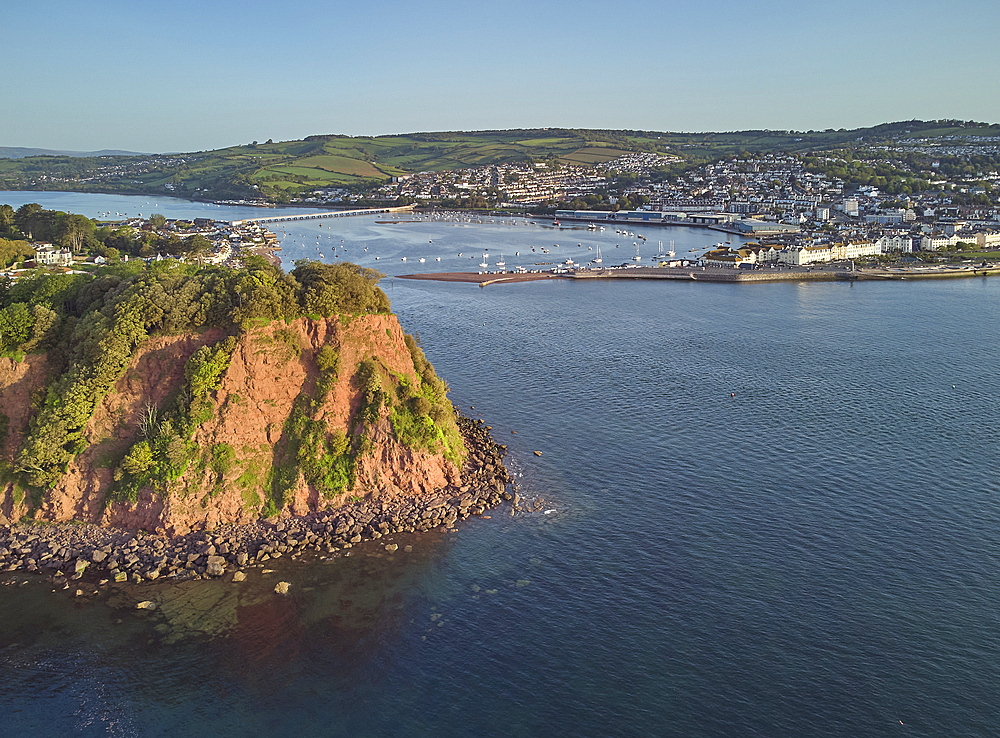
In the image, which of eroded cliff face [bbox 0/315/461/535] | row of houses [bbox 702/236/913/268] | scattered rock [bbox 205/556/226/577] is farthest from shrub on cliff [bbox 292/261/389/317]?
row of houses [bbox 702/236/913/268]

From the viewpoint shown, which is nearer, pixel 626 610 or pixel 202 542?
pixel 626 610

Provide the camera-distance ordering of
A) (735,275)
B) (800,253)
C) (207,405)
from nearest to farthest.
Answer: (207,405), (735,275), (800,253)

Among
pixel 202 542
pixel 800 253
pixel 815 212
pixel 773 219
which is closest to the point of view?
pixel 202 542

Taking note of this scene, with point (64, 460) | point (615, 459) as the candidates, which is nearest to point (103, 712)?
point (64, 460)

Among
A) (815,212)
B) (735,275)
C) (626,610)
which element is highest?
(815,212)

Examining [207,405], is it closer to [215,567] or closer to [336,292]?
[215,567]

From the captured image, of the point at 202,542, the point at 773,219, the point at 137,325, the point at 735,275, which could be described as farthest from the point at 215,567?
the point at 773,219

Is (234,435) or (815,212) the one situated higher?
(815,212)

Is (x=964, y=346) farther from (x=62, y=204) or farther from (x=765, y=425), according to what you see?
(x=62, y=204)
